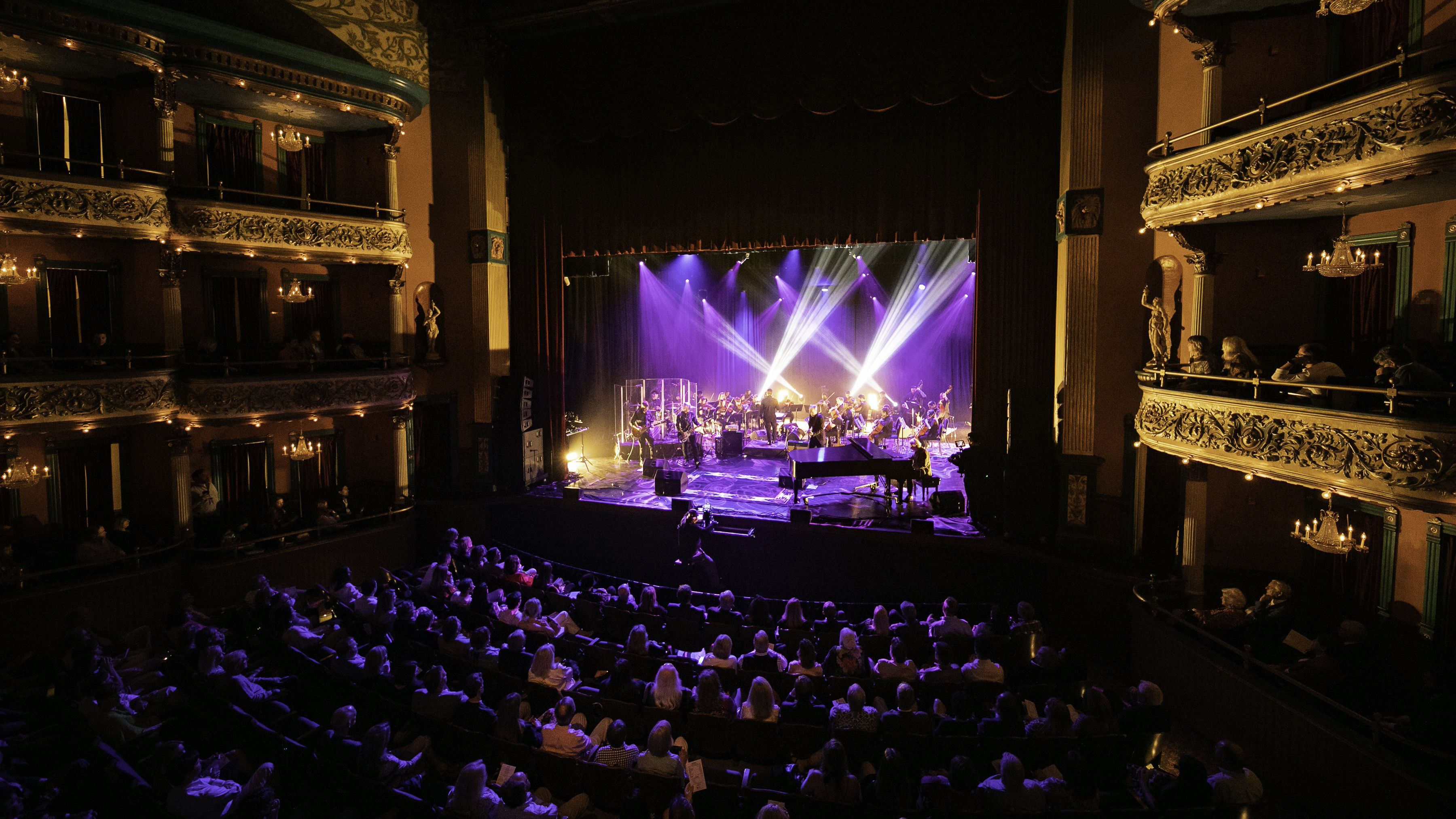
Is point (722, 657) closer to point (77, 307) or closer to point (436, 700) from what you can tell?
point (436, 700)

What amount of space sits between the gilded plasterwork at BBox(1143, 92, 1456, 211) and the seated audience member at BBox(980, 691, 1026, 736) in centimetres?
639

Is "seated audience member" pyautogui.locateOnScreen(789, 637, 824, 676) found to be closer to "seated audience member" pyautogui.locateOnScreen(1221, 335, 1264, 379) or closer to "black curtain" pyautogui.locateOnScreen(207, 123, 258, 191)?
"seated audience member" pyautogui.locateOnScreen(1221, 335, 1264, 379)

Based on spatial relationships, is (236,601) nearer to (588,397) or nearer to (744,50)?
(588,397)

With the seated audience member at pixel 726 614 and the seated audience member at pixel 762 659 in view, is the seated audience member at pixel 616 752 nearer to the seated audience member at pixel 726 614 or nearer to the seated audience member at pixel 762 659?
the seated audience member at pixel 762 659

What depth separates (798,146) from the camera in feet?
49.4

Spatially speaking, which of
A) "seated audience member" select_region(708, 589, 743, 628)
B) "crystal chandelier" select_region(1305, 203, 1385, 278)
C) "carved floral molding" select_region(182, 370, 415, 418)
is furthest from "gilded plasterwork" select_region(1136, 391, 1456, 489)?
"carved floral molding" select_region(182, 370, 415, 418)

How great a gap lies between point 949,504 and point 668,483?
582 centimetres

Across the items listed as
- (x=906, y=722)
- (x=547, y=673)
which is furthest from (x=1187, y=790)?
(x=547, y=673)

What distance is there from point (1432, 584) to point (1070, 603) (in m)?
4.25

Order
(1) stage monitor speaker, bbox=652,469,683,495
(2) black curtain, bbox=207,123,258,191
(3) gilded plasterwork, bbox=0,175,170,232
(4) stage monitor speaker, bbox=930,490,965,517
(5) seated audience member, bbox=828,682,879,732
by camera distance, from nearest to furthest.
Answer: (5) seated audience member, bbox=828,682,879,732
(3) gilded plasterwork, bbox=0,175,170,232
(4) stage monitor speaker, bbox=930,490,965,517
(2) black curtain, bbox=207,123,258,191
(1) stage monitor speaker, bbox=652,469,683,495

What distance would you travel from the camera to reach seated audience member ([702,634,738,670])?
27.2ft

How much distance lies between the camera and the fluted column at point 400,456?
16.1 m

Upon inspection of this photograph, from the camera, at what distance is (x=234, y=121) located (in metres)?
14.4

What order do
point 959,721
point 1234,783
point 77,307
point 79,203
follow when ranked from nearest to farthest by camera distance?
1. point 1234,783
2. point 959,721
3. point 79,203
4. point 77,307
